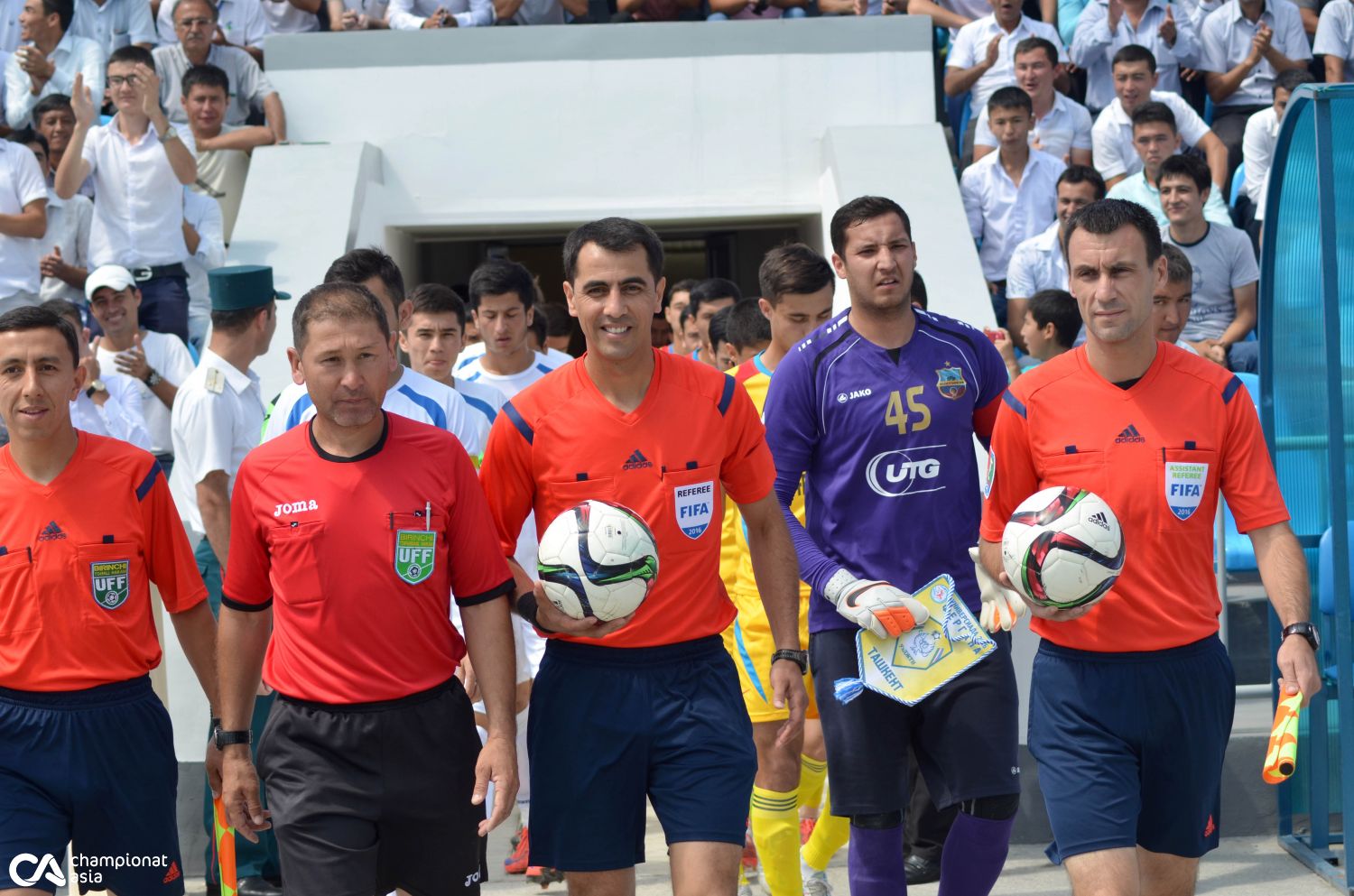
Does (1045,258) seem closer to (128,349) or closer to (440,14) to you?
(440,14)

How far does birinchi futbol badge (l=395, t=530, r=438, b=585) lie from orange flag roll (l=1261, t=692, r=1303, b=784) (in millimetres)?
2288

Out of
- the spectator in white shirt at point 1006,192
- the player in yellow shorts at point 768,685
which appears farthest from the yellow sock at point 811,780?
the spectator in white shirt at point 1006,192

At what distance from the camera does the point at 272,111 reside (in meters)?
11.5

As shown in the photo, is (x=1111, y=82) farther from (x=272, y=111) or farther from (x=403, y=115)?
(x=272, y=111)

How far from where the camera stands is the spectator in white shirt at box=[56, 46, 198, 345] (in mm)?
10383

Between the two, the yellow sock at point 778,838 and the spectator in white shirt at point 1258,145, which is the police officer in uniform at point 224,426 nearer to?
the yellow sock at point 778,838

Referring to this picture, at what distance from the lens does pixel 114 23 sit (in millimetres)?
12875

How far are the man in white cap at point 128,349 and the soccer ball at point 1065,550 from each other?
5.60 metres

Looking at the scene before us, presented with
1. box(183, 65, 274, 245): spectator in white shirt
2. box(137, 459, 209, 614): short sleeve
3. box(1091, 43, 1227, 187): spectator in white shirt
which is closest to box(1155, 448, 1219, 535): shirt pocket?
box(137, 459, 209, 614): short sleeve

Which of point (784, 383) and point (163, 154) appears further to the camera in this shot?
point (163, 154)

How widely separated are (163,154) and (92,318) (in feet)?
4.04

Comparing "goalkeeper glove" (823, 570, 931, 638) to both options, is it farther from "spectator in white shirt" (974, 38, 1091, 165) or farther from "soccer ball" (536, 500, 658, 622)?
"spectator in white shirt" (974, 38, 1091, 165)

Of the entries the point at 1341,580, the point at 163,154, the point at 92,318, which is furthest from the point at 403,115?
the point at 1341,580

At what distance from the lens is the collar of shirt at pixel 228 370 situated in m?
6.21
